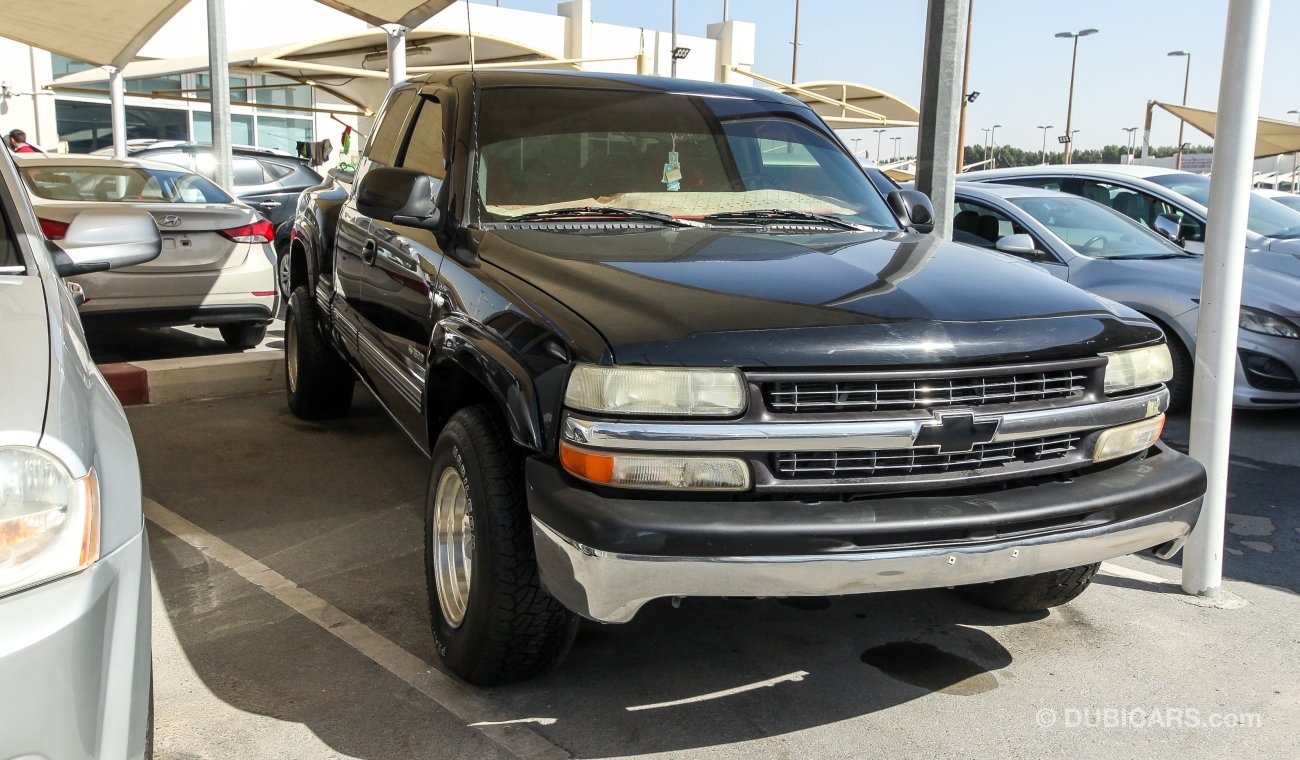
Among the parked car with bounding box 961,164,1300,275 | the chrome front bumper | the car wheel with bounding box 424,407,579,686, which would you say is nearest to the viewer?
the chrome front bumper

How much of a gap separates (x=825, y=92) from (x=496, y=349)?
17872mm

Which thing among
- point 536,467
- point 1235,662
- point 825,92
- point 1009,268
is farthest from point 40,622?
point 825,92

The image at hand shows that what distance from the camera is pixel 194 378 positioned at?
666 centimetres

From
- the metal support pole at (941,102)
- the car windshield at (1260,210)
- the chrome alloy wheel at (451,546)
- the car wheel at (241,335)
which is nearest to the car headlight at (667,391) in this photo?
the chrome alloy wheel at (451,546)

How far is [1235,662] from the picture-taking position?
11.3 feet

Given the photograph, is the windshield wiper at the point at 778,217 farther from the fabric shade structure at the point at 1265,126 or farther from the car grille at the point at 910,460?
the fabric shade structure at the point at 1265,126

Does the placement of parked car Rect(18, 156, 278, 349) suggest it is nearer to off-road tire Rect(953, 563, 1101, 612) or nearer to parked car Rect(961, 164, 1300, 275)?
off-road tire Rect(953, 563, 1101, 612)

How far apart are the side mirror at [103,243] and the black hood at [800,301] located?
1087mm

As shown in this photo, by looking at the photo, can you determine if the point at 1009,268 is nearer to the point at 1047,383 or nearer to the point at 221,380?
the point at 1047,383

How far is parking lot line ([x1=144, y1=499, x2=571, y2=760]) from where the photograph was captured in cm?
287

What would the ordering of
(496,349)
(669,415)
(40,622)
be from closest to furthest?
(40,622) < (669,415) < (496,349)

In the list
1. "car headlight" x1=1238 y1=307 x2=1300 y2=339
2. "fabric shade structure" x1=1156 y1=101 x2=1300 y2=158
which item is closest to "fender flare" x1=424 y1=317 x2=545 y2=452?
"car headlight" x1=1238 y1=307 x2=1300 y2=339

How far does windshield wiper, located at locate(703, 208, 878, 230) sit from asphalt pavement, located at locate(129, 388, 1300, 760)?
4.16ft

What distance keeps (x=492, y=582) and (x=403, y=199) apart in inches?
53.7
